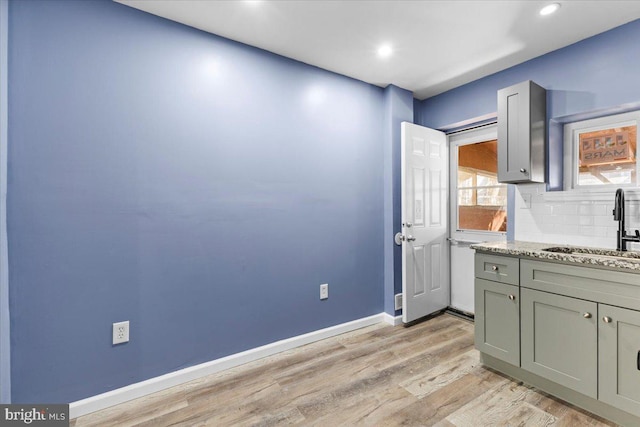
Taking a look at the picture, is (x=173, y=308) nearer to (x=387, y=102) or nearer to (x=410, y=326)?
(x=410, y=326)

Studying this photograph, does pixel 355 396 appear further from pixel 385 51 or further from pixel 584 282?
pixel 385 51

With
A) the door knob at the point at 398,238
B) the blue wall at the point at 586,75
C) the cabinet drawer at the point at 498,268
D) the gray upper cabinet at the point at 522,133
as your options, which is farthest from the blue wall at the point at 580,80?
the door knob at the point at 398,238

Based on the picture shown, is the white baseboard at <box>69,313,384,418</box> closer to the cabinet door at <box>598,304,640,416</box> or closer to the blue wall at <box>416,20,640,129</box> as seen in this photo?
the cabinet door at <box>598,304,640,416</box>

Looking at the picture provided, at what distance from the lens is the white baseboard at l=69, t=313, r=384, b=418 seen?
1.70 m

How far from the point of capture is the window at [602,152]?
211cm

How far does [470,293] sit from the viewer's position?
125 inches

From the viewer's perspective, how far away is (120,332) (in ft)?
5.84

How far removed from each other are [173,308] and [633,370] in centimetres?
263

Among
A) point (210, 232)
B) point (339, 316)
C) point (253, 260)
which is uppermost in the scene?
point (210, 232)

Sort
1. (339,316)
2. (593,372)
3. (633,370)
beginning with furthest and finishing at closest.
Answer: (339,316) < (593,372) < (633,370)

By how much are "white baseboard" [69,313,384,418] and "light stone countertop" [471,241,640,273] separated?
4.88 feet

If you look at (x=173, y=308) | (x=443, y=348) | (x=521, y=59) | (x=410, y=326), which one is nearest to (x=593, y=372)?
(x=443, y=348)

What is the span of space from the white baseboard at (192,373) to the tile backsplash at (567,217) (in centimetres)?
177

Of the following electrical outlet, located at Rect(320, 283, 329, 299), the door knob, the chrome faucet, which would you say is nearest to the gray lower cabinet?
the chrome faucet
